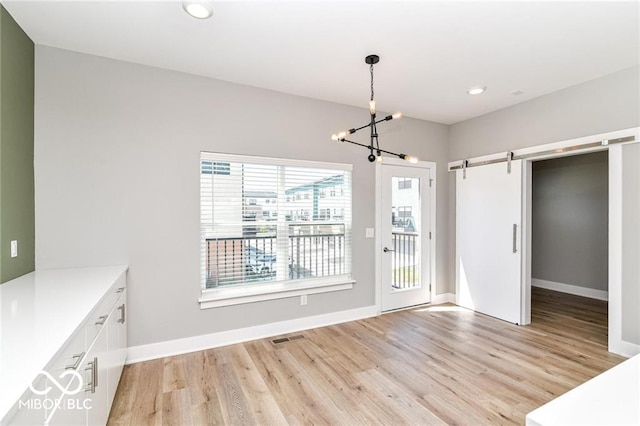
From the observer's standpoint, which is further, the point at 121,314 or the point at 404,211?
the point at 404,211

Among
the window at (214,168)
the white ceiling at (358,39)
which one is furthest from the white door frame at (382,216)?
the window at (214,168)

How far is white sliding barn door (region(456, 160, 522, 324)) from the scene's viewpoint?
3.84 metres

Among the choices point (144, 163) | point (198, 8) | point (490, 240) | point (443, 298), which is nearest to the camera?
point (198, 8)

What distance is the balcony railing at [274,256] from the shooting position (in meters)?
3.22

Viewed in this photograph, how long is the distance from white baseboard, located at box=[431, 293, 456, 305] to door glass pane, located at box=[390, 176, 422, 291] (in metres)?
0.41

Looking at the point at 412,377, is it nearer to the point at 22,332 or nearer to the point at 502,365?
the point at 502,365

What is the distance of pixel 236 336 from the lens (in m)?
3.27

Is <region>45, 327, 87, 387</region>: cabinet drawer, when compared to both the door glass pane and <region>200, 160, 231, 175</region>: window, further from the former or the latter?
the door glass pane

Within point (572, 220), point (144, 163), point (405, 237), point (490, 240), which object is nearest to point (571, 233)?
point (572, 220)

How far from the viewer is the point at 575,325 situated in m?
3.74

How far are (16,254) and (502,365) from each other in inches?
162

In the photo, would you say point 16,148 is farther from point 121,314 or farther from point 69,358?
point 69,358

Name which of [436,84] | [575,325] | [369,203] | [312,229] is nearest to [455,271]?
[575,325]

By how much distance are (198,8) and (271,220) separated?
2066 millimetres
